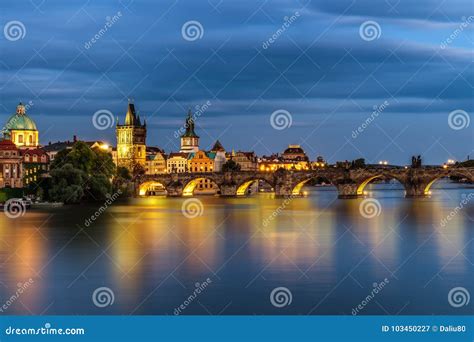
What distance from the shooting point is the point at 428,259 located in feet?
105

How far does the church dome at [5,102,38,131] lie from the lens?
110375 millimetres

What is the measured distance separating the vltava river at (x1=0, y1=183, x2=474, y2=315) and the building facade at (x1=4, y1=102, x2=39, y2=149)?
60.6 m

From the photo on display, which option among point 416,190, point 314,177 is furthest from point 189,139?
point 416,190

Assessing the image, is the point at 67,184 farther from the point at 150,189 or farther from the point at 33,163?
the point at 150,189

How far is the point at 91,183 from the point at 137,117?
287ft

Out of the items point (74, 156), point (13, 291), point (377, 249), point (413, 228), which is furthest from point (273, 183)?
point (13, 291)

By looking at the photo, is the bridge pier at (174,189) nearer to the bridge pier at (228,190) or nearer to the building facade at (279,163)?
the bridge pier at (228,190)

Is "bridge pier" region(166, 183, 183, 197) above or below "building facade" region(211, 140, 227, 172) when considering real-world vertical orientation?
below

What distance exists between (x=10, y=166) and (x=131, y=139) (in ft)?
206

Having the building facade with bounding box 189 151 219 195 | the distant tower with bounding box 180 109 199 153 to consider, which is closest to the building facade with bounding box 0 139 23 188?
the building facade with bounding box 189 151 219 195

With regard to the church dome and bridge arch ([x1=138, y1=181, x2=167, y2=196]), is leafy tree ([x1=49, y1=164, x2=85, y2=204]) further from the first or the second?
the church dome

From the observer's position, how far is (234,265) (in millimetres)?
30016

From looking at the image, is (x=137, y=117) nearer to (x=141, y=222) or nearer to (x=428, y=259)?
(x=141, y=222)

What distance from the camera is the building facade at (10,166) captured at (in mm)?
84250
